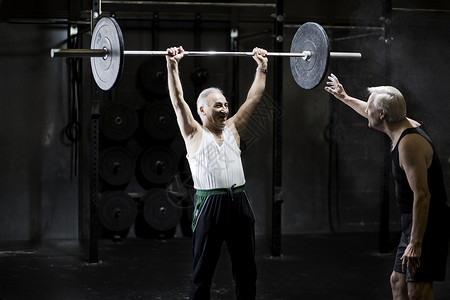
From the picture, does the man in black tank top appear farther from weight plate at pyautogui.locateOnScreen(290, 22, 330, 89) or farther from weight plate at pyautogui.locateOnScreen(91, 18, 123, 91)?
weight plate at pyautogui.locateOnScreen(91, 18, 123, 91)

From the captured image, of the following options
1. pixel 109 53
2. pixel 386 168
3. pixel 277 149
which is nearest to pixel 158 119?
pixel 277 149

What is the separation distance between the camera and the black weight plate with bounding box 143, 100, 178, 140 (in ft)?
21.5

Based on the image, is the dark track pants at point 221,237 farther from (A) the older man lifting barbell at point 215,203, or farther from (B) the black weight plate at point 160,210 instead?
(B) the black weight plate at point 160,210

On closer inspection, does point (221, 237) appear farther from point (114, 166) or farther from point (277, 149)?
point (114, 166)

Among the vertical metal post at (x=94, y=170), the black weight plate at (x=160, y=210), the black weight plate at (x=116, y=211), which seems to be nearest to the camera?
the vertical metal post at (x=94, y=170)

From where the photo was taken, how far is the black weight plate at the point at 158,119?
656 cm

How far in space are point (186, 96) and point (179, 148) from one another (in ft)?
1.74

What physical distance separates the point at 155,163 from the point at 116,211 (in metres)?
0.61

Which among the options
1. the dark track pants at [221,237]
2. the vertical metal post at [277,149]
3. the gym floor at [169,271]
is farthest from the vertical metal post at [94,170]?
the dark track pants at [221,237]

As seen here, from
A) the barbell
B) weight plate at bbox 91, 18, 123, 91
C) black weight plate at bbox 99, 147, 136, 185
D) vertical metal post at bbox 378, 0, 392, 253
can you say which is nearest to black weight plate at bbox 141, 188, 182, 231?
black weight plate at bbox 99, 147, 136, 185

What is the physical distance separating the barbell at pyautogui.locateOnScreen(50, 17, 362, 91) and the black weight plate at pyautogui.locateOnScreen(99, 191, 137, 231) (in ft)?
9.03

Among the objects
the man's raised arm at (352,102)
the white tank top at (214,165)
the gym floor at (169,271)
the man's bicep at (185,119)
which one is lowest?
the gym floor at (169,271)

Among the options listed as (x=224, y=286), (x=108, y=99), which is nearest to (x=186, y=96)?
(x=108, y=99)

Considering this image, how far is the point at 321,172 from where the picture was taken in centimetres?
716
